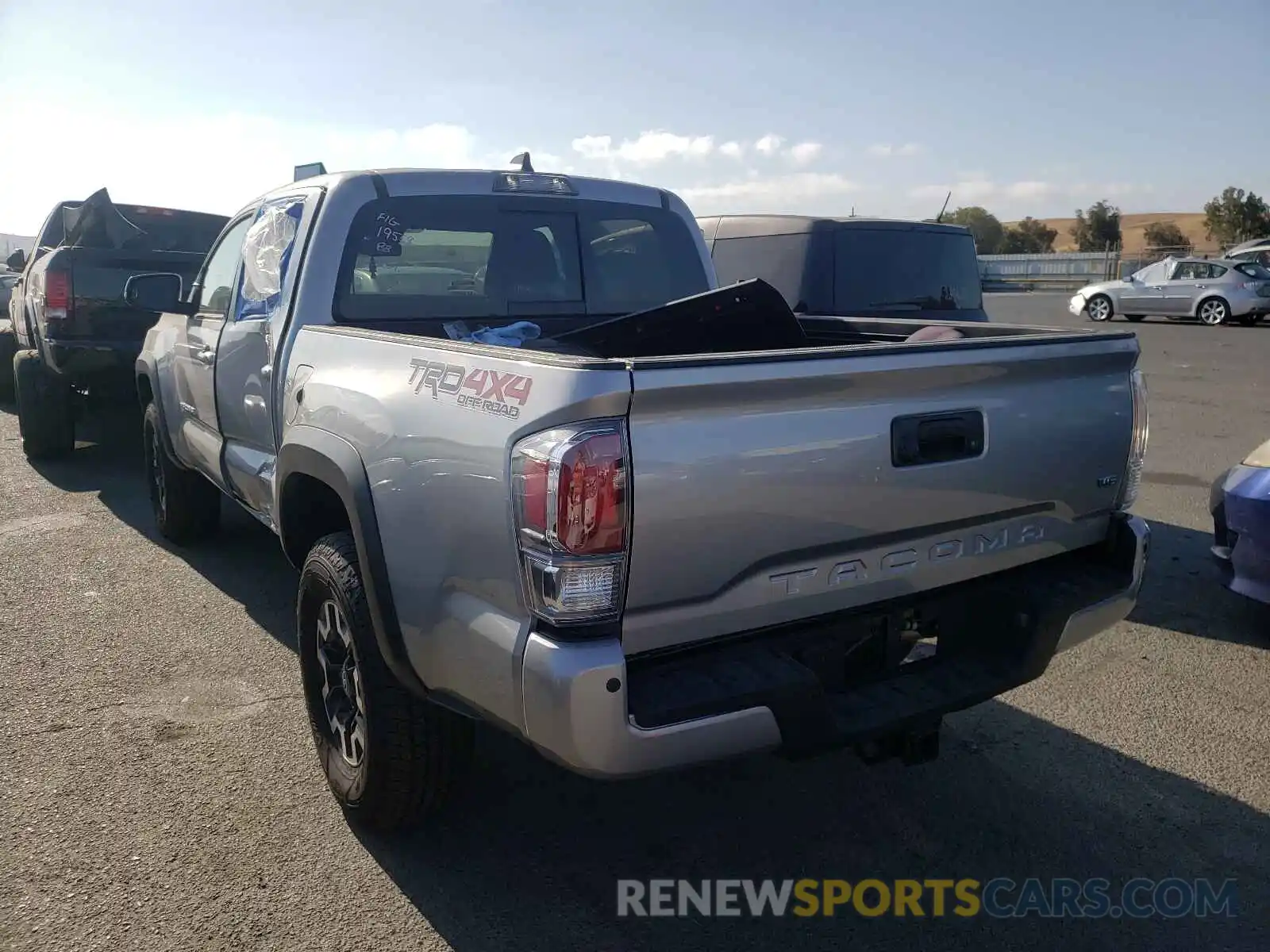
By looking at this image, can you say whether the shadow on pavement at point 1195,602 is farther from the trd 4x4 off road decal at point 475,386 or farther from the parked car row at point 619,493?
the trd 4x4 off road decal at point 475,386

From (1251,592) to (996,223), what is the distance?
3101 inches

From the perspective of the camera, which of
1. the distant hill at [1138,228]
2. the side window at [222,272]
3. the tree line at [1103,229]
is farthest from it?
the distant hill at [1138,228]

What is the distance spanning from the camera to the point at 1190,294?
907 inches

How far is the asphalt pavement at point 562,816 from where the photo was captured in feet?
9.30

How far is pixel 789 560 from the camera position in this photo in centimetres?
258

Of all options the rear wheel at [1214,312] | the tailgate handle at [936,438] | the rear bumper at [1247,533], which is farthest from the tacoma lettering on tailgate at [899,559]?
the rear wheel at [1214,312]

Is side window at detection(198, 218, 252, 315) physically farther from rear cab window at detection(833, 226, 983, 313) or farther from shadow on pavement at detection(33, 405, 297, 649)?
rear cab window at detection(833, 226, 983, 313)

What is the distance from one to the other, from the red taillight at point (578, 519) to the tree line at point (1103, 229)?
6317cm

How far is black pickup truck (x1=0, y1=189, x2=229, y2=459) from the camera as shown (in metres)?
8.03

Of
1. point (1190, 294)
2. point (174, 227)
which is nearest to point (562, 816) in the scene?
point (174, 227)

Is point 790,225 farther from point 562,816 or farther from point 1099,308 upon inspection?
point 1099,308

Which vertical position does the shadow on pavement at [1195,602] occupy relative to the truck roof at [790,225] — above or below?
below

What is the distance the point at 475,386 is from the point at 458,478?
23 cm

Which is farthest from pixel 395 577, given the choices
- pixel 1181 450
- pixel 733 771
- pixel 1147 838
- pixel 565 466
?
pixel 1181 450
